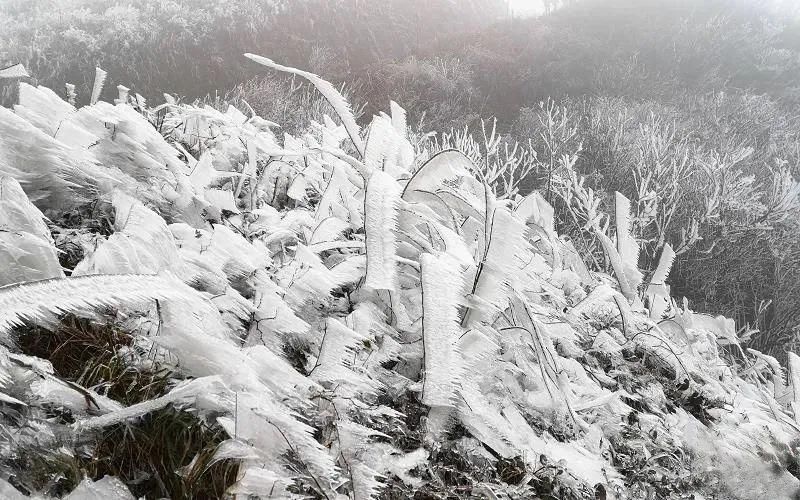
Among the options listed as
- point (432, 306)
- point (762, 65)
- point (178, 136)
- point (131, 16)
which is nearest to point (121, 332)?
point (432, 306)

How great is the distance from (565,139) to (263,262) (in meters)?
7.50

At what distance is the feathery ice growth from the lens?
0.38 m

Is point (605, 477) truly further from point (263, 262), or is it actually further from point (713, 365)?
point (713, 365)

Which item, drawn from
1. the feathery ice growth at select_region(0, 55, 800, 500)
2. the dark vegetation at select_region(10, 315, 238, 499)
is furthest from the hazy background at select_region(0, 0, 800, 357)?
the dark vegetation at select_region(10, 315, 238, 499)

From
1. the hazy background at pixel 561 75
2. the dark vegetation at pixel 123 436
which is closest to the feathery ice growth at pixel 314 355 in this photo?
the dark vegetation at pixel 123 436

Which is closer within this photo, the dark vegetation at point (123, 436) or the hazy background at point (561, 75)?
the dark vegetation at point (123, 436)

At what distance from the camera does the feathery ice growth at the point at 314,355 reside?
15.0 inches

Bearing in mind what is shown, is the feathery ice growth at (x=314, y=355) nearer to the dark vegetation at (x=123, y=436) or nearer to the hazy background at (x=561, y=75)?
the dark vegetation at (x=123, y=436)

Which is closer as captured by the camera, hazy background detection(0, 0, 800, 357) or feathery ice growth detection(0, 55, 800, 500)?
feathery ice growth detection(0, 55, 800, 500)

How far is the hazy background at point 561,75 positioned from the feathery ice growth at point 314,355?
16.8 ft

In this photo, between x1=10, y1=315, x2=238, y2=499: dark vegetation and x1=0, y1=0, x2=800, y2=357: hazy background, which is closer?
x1=10, y1=315, x2=238, y2=499: dark vegetation

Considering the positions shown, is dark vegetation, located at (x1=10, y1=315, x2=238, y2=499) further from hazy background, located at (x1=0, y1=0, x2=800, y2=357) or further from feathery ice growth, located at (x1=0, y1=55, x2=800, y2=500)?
hazy background, located at (x1=0, y1=0, x2=800, y2=357)

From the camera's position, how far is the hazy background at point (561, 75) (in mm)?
5562

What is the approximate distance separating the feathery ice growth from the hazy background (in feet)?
16.8
